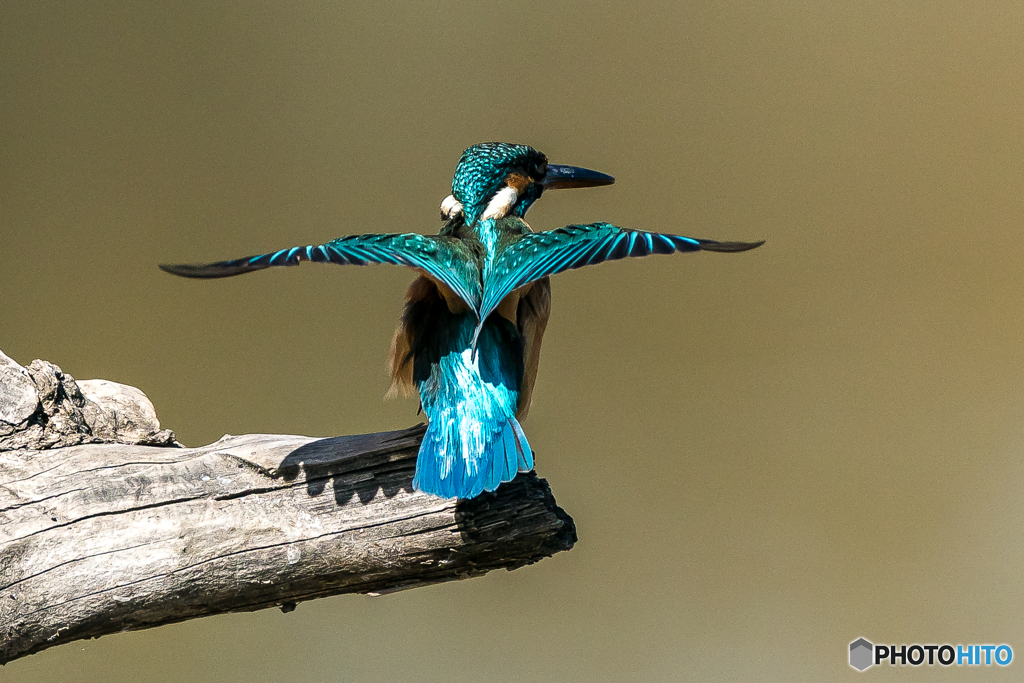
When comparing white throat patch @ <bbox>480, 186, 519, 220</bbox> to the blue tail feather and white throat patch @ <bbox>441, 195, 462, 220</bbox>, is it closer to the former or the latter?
white throat patch @ <bbox>441, 195, 462, 220</bbox>

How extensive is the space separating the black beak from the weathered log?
743 millimetres

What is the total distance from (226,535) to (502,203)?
74 cm

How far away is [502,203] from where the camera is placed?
164 centimetres

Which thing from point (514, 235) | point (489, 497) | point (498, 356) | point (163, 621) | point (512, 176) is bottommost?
point (163, 621)

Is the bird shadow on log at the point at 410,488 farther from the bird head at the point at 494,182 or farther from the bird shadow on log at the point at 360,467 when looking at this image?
the bird head at the point at 494,182

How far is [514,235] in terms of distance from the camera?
4.73 ft

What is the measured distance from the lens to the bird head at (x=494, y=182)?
1630 millimetres

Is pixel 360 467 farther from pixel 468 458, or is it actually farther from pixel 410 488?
pixel 468 458

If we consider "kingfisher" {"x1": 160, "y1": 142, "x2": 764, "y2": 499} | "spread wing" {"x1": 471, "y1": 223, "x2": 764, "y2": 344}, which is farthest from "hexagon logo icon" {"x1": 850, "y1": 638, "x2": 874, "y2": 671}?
"spread wing" {"x1": 471, "y1": 223, "x2": 764, "y2": 344}

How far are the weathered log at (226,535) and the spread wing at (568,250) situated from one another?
0.26 m

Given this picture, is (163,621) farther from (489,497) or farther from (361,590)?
(489,497)

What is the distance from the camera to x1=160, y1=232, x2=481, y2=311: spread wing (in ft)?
3.60

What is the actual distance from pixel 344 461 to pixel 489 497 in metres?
0.22

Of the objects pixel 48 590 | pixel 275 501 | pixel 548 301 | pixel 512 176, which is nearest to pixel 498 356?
pixel 548 301
